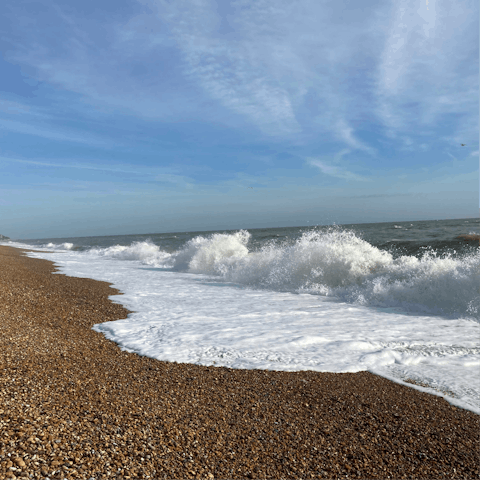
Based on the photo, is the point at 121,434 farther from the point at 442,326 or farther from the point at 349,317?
the point at 442,326

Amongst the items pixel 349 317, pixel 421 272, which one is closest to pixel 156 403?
pixel 349 317

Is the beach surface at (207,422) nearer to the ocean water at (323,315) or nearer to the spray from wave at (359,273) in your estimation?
the ocean water at (323,315)

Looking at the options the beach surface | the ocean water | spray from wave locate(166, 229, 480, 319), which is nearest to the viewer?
the beach surface

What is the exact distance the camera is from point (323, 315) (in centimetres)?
760

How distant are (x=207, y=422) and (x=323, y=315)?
5056 mm

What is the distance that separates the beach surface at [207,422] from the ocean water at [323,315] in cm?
57

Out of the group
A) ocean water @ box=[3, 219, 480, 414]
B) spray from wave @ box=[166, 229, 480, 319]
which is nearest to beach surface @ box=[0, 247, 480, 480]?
ocean water @ box=[3, 219, 480, 414]

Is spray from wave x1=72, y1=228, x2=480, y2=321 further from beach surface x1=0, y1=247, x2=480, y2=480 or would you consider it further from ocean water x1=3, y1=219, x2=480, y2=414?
beach surface x1=0, y1=247, x2=480, y2=480

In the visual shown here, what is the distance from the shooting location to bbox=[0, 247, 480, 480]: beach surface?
236cm

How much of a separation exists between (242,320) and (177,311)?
160 centimetres

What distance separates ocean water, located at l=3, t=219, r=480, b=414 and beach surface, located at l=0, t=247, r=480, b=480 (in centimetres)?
57

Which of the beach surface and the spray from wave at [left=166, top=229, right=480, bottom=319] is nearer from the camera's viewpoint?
the beach surface

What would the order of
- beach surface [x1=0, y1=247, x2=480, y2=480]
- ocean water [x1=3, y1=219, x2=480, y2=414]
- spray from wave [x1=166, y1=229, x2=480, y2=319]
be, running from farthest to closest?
spray from wave [x1=166, y1=229, x2=480, y2=319] → ocean water [x1=3, y1=219, x2=480, y2=414] → beach surface [x1=0, y1=247, x2=480, y2=480]

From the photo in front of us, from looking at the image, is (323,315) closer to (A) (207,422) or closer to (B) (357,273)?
(B) (357,273)
